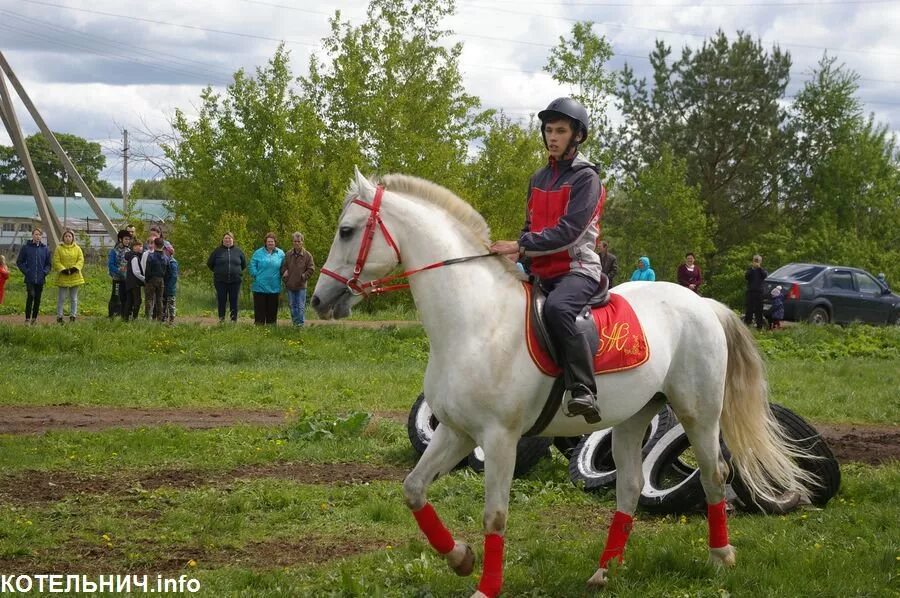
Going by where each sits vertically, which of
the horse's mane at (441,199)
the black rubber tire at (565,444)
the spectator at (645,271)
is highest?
the horse's mane at (441,199)

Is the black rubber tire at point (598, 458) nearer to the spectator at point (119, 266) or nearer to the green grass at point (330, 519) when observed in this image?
the green grass at point (330, 519)

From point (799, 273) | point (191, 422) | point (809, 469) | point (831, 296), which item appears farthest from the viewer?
point (799, 273)

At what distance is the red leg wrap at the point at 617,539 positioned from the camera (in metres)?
6.16

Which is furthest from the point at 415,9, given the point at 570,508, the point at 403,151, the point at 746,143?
the point at 570,508

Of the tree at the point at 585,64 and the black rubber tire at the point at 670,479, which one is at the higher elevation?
the tree at the point at 585,64

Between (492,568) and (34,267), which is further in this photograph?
(34,267)

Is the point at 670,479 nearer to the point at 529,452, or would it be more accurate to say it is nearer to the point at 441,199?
the point at 529,452

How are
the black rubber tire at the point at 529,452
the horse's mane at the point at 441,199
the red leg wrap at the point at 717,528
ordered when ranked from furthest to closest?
the black rubber tire at the point at 529,452 < the red leg wrap at the point at 717,528 < the horse's mane at the point at 441,199

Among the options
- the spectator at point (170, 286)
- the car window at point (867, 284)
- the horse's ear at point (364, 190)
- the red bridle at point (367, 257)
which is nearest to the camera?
the red bridle at point (367, 257)

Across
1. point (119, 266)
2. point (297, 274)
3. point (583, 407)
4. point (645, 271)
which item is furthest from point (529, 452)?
point (119, 266)

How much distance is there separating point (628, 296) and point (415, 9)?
26967 millimetres

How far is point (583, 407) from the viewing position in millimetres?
5703

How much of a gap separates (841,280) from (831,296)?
3.42 feet

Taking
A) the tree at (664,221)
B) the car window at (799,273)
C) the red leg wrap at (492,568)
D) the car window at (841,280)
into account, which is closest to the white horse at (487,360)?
the red leg wrap at (492,568)
